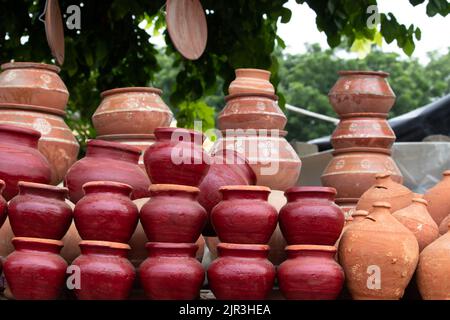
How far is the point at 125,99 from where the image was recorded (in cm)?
247

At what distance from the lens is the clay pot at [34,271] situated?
A: 1.70m

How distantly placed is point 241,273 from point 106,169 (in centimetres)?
53

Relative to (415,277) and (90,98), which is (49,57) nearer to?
(90,98)

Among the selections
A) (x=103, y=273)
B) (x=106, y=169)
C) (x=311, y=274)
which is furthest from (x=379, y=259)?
(x=106, y=169)

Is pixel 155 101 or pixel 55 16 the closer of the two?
pixel 155 101

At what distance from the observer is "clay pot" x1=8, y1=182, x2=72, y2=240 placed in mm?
1743

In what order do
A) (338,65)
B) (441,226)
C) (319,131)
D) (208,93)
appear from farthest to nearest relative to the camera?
(338,65) → (319,131) → (208,93) → (441,226)

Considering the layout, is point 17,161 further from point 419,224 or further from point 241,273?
point 419,224

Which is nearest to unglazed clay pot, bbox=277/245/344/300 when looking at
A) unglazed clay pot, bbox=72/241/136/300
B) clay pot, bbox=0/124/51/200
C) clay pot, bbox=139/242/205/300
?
clay pot, bbox=139/242/205/300

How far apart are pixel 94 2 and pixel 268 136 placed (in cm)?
272

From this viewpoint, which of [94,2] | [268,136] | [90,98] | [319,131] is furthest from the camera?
[319,131]

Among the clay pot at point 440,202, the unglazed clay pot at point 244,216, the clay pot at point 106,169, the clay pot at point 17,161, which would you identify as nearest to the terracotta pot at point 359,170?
the clay pot at point 440,202

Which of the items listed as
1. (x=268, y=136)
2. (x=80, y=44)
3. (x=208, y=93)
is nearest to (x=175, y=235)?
(x=268, y=136)

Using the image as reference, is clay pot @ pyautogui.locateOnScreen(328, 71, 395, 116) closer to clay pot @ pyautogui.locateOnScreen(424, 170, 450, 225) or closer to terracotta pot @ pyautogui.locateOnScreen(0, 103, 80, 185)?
clay pot @ pyautogui.locateOnScreen(424, 170, 450, 225)
